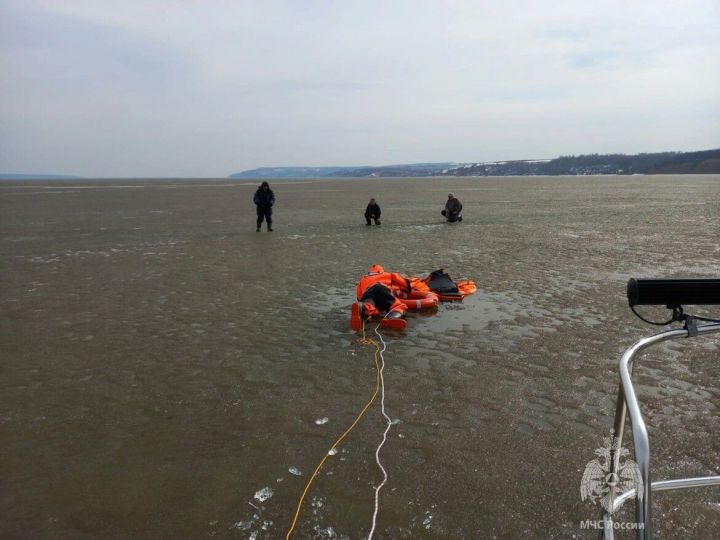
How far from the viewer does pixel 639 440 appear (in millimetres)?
1812

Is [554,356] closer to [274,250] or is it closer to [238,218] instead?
[274,250]

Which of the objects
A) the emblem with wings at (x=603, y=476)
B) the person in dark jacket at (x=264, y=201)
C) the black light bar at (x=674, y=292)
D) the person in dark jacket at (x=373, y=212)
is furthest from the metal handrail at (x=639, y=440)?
the person in dark jacket at (x=373, y=212)

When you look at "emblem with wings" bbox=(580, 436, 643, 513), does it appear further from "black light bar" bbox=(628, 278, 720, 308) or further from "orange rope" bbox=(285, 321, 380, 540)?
"orange rope" bbox=(285, 321, 380, 540)

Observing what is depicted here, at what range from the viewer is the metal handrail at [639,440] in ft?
5.93

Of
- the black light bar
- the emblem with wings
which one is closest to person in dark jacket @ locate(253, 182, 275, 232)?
the emblem with wings

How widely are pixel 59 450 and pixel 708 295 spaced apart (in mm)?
4841

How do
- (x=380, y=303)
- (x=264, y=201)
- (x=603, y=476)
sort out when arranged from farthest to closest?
(x=264, y=201) < (x=380, y=303) < (x=603, y=476)

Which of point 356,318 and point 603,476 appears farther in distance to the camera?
point 356,318

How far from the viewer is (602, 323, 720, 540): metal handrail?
1.81m

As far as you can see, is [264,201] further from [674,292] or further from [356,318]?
[674,292]

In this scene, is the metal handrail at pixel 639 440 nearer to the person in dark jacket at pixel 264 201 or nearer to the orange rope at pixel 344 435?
the orange rope at pixel 344 435

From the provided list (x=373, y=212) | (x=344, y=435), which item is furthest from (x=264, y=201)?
(x=344, y=435)

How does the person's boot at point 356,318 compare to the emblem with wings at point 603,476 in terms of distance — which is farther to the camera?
the person's boot at point 356,318

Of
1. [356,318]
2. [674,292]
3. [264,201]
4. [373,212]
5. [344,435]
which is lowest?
[344,435]
